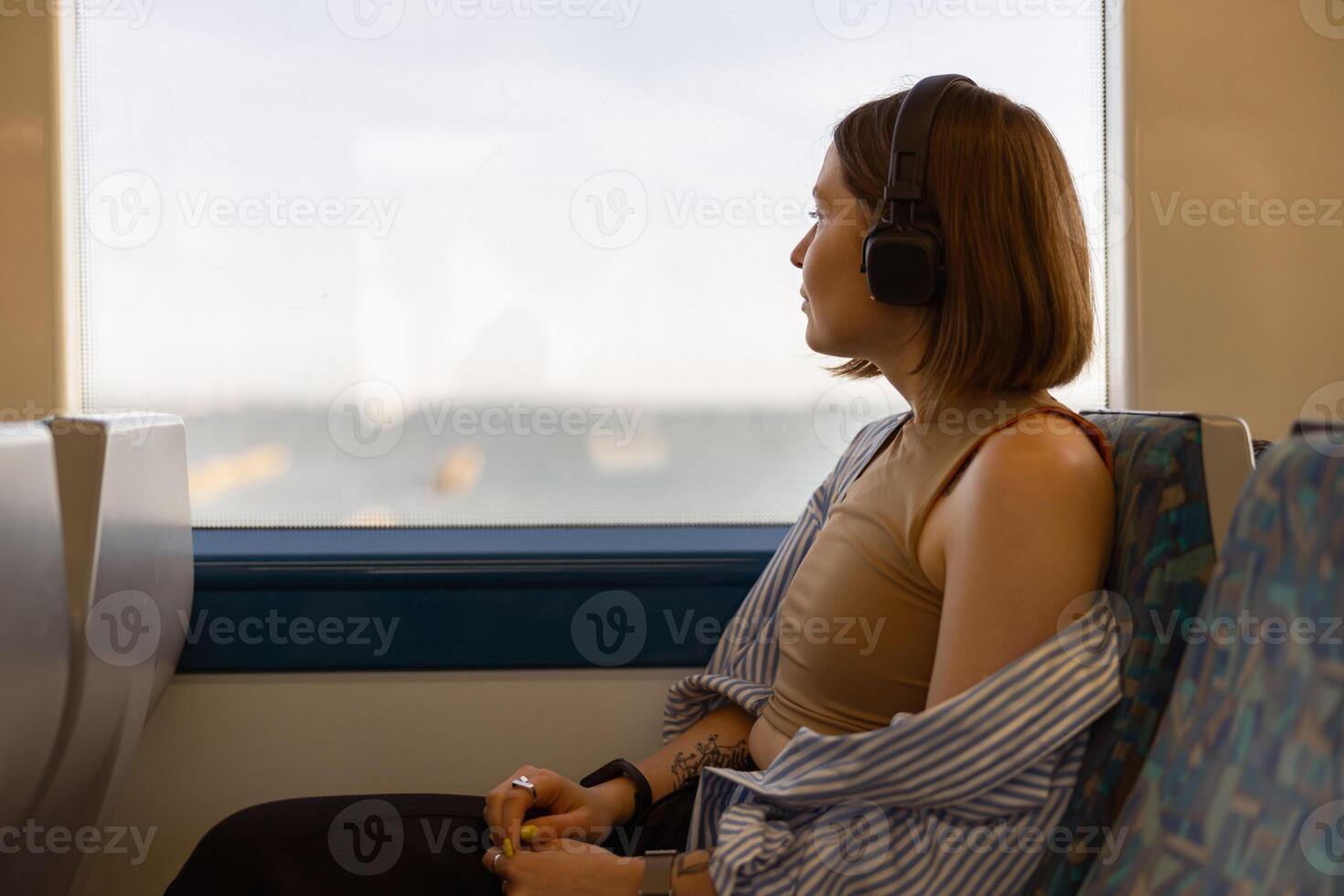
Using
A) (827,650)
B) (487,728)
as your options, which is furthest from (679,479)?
(827,650)

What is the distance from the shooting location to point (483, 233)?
147 centimetres

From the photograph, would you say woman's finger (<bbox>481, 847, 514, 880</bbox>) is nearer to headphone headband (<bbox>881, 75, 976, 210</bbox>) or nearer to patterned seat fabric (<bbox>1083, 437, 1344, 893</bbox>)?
patterned seat fabric (<bbox>1083, 437, 1344, 893</bbox>)

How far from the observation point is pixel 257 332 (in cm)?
146

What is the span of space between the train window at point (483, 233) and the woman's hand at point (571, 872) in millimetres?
599

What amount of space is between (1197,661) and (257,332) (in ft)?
4.17

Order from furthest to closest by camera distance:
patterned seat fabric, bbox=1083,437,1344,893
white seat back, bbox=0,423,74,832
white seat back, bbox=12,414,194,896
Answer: white seat back, bbox=12,414,194,896, white seat back, bbox=0,423,74,832, patterned seat fabric, bbox=1083,437,1344,893

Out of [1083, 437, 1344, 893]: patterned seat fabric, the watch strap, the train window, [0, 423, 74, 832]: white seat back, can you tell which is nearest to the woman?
the watch strap

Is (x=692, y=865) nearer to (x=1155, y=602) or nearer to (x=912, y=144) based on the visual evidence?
(x=1155, y=602)

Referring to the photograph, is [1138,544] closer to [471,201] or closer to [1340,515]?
[1340,515]

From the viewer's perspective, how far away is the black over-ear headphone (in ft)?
3.01

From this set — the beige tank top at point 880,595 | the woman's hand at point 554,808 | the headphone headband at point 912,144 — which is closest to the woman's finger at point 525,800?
the woman's hand at point 554,808

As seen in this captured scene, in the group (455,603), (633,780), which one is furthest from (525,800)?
(455,603)

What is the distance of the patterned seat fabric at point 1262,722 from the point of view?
598mm

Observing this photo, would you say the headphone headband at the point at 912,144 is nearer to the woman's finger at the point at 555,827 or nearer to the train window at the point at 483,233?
the train window at the point at 483,233
